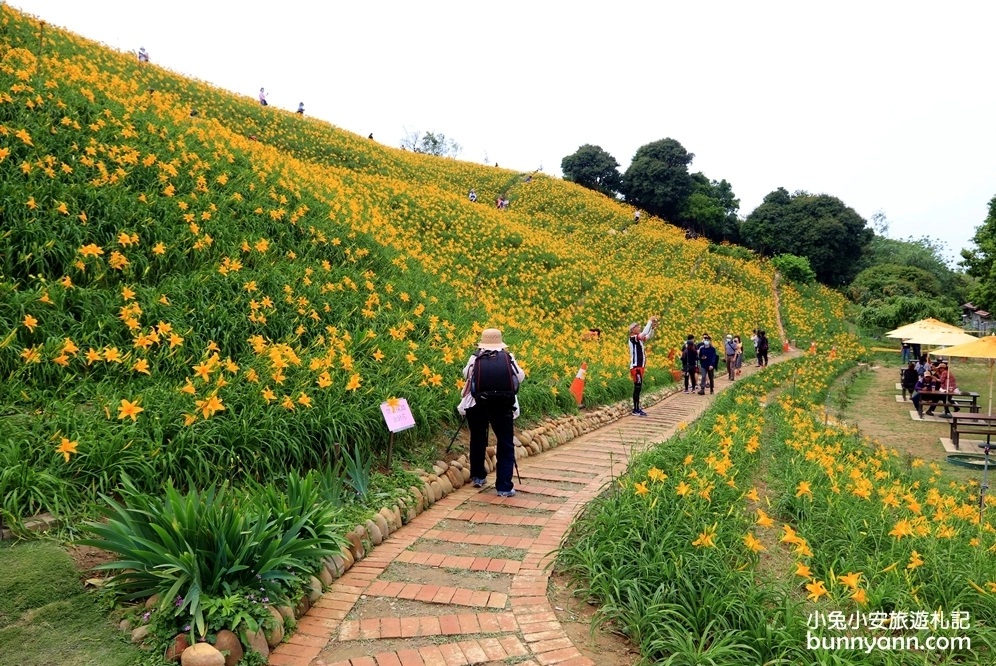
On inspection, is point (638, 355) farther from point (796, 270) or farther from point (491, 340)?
point (796, 270)

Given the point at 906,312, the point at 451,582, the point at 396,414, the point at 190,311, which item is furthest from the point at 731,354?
the point at 906,312

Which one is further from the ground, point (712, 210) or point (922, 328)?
point (712, 210)

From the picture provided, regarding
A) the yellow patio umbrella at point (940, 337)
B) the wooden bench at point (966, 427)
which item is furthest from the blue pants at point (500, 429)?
the yellow patio umbrella at point (940, 337)

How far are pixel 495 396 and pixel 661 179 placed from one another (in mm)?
43074

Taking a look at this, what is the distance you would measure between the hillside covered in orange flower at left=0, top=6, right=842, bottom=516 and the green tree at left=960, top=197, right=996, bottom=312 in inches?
374

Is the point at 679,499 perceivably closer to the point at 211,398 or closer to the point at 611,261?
the point at 211,398

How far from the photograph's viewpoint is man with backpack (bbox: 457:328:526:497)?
5043 millimetres

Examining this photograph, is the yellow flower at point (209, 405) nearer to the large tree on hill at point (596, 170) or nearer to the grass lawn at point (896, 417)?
the grass lawn at point (896, 417)

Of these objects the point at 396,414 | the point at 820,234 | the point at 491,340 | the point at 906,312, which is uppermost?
the point at 820,234

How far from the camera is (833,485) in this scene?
5.04m

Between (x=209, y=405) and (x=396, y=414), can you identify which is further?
(x=396, y=414)

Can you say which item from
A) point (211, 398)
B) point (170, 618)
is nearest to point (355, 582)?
point (170, 618)

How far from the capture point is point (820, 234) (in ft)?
129

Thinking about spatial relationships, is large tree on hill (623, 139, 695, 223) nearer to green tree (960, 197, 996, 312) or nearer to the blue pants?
green tree (960, 197, 996, 312)
